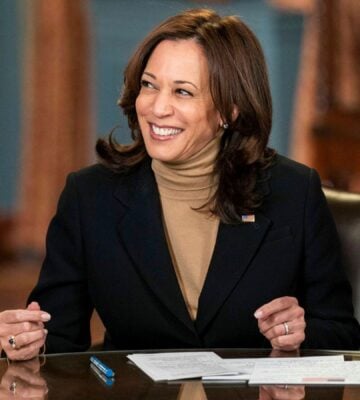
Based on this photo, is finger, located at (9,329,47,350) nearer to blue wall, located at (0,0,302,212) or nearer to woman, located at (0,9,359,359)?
woman, located at (0,9,359,359)

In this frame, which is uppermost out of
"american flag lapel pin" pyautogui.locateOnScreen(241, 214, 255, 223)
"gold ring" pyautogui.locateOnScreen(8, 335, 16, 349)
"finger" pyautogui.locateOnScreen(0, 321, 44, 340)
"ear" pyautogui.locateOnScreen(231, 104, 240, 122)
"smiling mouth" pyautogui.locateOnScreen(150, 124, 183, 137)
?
"ear" pyautogui.locateOnScreen(231, 104, 240, 122)

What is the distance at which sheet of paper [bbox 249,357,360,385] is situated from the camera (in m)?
1.98

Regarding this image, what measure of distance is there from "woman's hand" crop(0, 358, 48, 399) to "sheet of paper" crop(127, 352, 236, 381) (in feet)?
0.63

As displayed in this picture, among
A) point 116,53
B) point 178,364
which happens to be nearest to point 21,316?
point 178,364

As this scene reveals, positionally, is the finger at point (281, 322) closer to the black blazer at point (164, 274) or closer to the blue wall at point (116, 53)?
the black blazer at point (164, 274)

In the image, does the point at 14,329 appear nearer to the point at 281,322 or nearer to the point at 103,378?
the point at 103,378

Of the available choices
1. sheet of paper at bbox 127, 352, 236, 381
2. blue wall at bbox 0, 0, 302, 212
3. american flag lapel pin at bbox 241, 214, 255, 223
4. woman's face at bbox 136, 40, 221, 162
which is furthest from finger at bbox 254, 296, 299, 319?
blue wall at bbox 0, 0, 302, 212

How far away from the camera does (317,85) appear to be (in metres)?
5.28

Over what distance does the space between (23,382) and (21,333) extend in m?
0.19

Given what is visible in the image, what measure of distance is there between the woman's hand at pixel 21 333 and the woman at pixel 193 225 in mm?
253

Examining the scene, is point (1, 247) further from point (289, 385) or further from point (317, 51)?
point (289, 385)

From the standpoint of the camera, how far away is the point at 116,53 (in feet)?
17.9

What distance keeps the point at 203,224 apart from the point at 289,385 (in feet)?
2.39

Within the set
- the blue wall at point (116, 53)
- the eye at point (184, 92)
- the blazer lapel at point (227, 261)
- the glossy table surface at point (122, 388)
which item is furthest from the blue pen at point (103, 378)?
the blue wall at point (116, 53)
